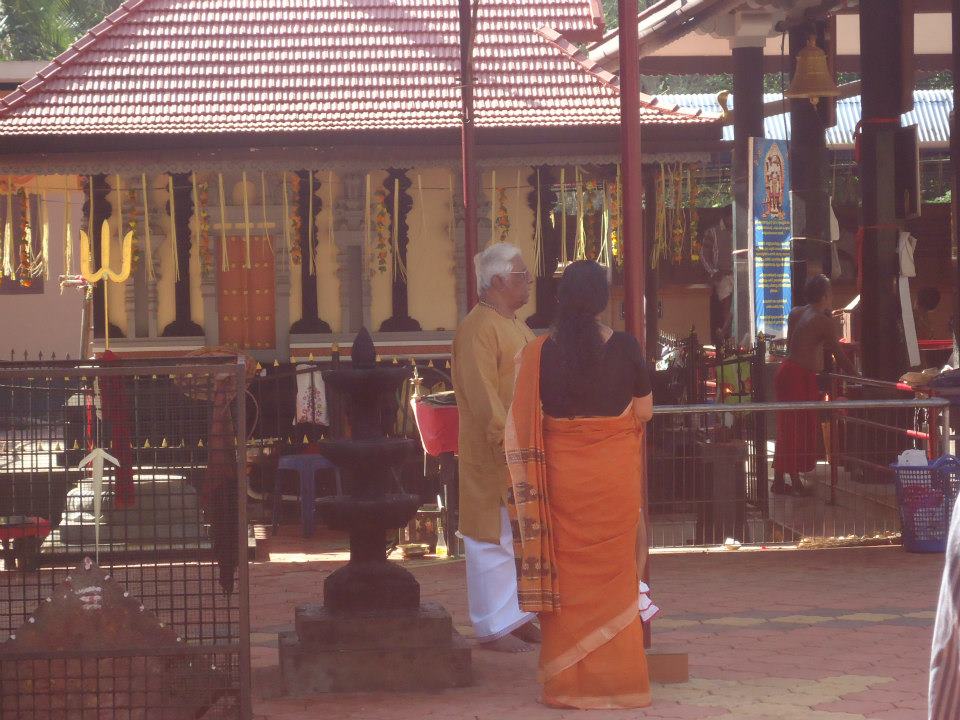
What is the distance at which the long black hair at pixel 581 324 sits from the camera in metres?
6.04

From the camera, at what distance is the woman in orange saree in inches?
236

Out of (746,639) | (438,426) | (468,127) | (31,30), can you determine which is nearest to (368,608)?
(746,639)

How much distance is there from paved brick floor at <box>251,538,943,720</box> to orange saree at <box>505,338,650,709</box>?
0.17 m

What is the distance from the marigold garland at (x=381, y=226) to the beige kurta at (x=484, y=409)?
22.8 feet

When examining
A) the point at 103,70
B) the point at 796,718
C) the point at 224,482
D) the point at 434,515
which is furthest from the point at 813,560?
the point at 103,70

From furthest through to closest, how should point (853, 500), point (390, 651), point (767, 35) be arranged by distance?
point (767, 35) < point (853, 500) < point (390, 651)

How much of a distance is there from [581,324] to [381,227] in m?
8.25

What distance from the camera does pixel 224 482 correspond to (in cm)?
595

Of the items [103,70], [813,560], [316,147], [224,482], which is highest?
[103,70]

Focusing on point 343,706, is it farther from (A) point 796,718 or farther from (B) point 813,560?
(B) point 813,560

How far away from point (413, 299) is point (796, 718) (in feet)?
30.5

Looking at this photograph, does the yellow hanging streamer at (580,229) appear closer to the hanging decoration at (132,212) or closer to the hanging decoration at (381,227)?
the hanging decoration at (381,227)

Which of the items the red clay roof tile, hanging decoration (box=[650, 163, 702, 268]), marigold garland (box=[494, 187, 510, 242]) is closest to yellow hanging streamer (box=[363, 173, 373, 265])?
the red clay roof tile

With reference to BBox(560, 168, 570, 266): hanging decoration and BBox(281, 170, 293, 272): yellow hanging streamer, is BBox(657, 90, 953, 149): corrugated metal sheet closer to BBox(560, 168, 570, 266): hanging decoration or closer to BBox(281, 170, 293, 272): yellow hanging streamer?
BBox(560, 168, 570, 266): hanging decoration
